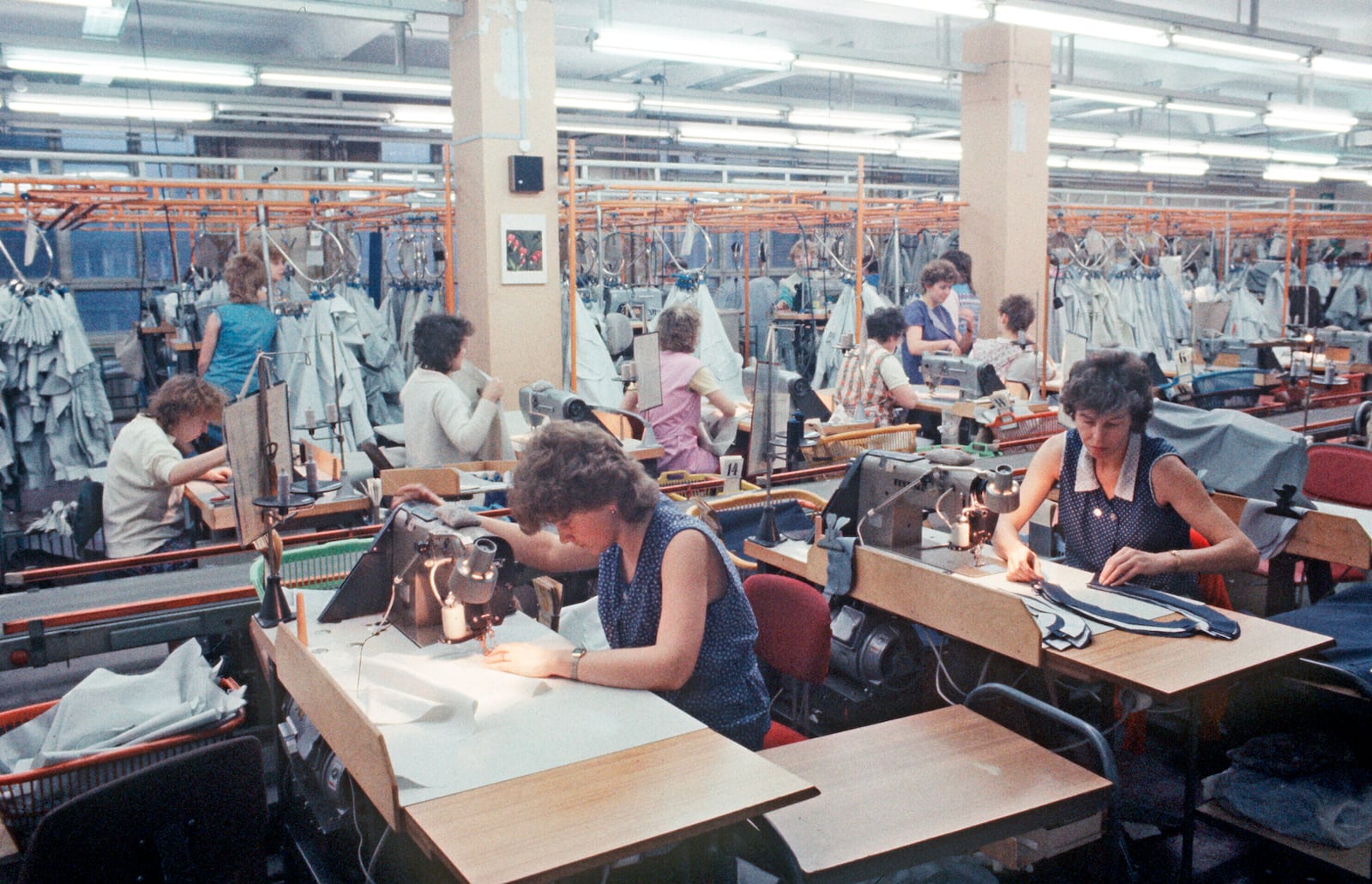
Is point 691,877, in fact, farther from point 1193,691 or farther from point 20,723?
point 20,723

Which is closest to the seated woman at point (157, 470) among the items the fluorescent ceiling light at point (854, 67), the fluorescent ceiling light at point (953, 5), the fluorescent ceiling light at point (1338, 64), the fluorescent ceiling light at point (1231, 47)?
the fluorescent ceiling light at point (953, 5)

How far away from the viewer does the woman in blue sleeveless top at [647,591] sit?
2.13m

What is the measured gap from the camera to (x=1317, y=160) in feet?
39.2

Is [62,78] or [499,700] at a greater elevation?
[62,78]

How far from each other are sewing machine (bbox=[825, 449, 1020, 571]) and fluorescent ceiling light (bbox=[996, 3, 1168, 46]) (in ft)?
9.56

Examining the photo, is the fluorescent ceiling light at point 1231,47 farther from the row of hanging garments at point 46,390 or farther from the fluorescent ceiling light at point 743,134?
the row of hanging garments at point 46,390

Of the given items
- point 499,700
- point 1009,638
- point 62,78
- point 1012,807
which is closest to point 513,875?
point 499,700

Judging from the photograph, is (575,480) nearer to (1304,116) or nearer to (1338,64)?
(1338,64)

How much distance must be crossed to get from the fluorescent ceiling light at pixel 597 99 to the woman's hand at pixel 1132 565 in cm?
540

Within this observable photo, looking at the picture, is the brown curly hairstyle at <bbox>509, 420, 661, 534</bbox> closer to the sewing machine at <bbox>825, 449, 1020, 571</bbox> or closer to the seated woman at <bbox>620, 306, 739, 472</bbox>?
the sewing machine at <bbox>825, 449, 1020, 571</bbox>

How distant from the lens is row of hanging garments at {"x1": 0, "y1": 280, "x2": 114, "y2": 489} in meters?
6.52

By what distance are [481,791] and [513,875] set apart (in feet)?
0.83

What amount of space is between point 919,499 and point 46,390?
5873 millimetres

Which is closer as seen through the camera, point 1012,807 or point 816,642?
point 1012,807
